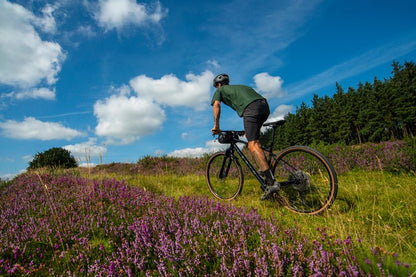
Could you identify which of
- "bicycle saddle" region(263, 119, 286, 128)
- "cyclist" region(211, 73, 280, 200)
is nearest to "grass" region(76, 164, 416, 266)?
"cyclist" region(211, 73, 280, 200)

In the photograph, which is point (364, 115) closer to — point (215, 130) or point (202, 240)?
point (215, 130)

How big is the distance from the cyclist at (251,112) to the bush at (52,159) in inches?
623

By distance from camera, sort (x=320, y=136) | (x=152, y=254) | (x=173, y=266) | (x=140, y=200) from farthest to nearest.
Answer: (x=320, y=136), (x=140, y=200), (x=152, y=254), (x=173, y=266)

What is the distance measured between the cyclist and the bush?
15823mm

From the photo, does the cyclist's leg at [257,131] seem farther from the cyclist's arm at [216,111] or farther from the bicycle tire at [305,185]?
the cyclist's arm at [216,111]

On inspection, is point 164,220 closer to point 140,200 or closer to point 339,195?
point 140,200

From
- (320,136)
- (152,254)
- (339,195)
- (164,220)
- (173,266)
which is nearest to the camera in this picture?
(173,266)

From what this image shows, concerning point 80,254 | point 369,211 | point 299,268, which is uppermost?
point 80,254

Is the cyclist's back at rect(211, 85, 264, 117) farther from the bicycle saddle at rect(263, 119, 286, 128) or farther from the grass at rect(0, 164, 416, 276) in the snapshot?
the grass at rect(0, 164, 416, 276)

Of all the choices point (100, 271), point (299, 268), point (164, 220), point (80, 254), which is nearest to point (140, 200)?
point (164, 220)

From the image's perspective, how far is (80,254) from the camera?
2.37m

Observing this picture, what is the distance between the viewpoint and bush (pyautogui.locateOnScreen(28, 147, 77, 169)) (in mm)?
16312

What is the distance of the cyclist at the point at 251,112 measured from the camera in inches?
160

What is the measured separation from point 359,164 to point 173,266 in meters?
8.49
